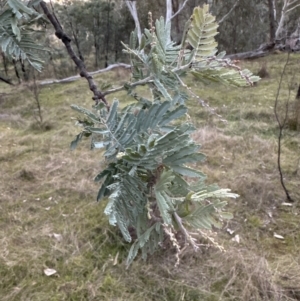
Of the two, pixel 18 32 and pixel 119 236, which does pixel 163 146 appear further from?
pixel 119 236

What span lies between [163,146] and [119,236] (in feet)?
5.80

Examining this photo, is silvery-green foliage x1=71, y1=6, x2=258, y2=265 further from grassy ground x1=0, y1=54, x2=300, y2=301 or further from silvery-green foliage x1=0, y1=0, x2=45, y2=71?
grassy ground x1=0, y1=54, x2=300, y2=301

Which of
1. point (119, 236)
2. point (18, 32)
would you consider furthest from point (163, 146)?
point (119, 236)

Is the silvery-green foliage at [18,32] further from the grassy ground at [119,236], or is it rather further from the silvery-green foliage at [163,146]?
the grassy ground at [119,236]

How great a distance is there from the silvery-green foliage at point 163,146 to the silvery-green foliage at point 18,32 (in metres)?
0.13

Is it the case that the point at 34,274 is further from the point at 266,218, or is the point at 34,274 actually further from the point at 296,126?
the point at 296,126

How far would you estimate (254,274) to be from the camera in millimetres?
1699

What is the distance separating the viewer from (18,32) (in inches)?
17.5

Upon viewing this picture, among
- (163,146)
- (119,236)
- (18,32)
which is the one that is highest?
(18,32)

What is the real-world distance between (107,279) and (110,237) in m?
0.33

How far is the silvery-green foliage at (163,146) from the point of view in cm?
36

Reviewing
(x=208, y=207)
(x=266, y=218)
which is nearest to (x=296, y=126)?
(x=266, y=218)

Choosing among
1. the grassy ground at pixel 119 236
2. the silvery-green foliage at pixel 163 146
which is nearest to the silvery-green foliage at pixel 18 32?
the silvery-green foliage at pixel 163 146

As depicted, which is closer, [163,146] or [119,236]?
[163,146]
